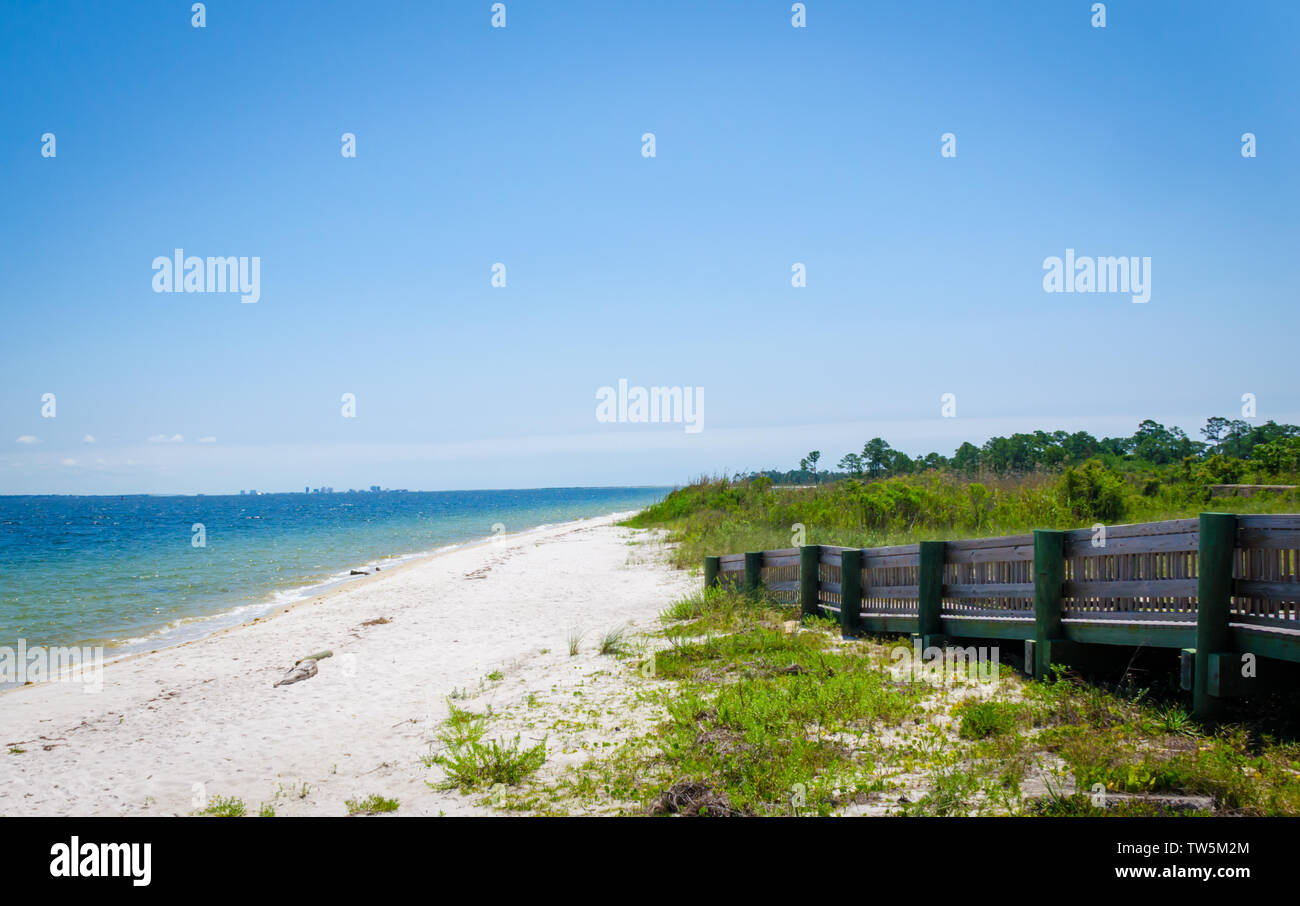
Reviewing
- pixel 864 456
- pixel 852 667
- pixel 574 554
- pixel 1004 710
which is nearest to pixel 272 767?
pixel 852 667

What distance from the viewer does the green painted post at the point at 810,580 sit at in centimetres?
1208

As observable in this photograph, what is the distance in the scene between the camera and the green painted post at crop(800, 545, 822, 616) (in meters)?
12.1

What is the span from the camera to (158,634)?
17484 millimetres

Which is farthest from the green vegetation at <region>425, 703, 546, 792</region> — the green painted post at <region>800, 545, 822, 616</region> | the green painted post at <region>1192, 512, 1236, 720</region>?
the green painted post at <region>800, 545, 822, 616</region>

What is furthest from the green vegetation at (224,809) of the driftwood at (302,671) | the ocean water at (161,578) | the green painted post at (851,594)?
the ocean water at (161,578)

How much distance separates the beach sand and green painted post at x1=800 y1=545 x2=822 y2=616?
2.88 meters

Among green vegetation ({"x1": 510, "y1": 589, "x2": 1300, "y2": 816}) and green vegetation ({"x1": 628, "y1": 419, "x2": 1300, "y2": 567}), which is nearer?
green vegetation ({"x1": 510, "y1": 589, "x2": 1300, "y2": 816})

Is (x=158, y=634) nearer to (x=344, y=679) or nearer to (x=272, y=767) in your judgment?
(x=344, y=679)

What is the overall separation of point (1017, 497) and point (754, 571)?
7769 millimetres

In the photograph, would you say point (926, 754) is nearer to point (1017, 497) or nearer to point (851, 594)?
point (851, 594)

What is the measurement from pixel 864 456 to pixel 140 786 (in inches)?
1291

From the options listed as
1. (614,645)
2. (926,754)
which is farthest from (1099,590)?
(614,645)

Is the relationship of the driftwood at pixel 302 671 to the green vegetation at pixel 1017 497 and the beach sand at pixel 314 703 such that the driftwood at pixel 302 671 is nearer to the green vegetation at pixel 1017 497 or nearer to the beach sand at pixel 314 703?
the beach sand at pixel 314 703

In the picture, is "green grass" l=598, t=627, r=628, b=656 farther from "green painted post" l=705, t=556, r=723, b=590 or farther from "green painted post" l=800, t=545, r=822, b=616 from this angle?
"green painted post" l=705, t=556, r=723, b=590
